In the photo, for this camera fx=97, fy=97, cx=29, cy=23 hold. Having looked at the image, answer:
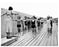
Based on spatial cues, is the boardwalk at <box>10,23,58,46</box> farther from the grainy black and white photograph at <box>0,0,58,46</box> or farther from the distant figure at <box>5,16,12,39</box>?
the distant figure at <box>5,16,12,39</box>

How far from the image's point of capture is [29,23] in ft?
5.74

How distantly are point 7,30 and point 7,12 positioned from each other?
307 millimetres

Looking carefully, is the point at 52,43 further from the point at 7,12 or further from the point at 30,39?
the point at 7,12

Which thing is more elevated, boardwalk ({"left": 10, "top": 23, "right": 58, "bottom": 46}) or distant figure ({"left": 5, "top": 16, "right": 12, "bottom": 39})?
distant figure ({"left": 5, "top": 16, "right": 12, "bottom": 39})

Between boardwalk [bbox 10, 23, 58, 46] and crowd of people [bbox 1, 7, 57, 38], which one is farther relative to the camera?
crowd of people [bbox 1, 7, 57, 38]

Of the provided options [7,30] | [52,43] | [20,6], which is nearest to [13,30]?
[7,30]

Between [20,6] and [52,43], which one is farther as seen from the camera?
[20,6]

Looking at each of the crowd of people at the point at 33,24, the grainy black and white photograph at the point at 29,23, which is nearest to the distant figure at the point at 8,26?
the grainy black and white photograph at the point at 29,23

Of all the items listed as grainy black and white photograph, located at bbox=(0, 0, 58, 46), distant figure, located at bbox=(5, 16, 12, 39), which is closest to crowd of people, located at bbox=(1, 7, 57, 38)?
grainy black and white photograph, located at bbox=(0, 0, 58, 46)

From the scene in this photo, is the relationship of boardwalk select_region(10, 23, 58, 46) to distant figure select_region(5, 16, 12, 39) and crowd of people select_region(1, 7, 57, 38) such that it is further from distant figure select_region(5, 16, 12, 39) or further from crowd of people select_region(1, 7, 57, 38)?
distant figure select_region(5, 16, 12, 39)

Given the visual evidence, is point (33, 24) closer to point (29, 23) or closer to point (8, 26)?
point (29, 23)

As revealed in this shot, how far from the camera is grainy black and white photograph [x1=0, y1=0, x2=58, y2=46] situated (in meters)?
1.64

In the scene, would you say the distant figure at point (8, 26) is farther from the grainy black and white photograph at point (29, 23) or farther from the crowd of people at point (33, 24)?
the crowd of people at point (33, 24)

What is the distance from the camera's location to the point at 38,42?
1646 mm
